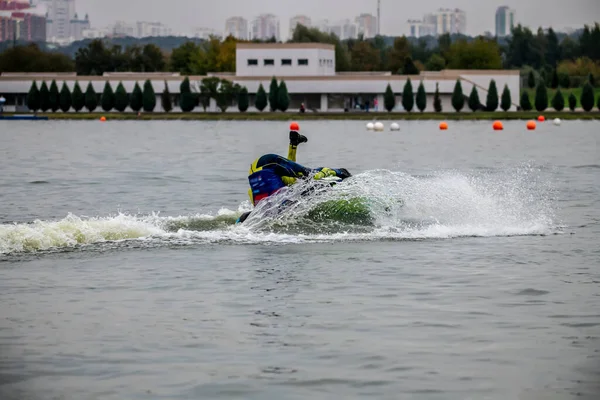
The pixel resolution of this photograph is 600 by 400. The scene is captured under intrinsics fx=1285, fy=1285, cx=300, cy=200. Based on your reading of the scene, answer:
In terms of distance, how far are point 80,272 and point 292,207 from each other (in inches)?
191

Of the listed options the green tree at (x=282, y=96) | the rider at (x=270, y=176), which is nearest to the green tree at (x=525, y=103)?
the green tree at (x=282, y=96)

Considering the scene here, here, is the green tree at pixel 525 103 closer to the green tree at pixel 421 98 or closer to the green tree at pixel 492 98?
the green tree at pixel 492 98

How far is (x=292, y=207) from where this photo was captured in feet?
68.4

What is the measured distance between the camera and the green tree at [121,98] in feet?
380

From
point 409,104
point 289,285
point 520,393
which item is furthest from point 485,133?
point 520,393

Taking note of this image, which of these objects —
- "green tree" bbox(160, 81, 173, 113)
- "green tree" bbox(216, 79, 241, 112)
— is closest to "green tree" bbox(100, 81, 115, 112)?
"green tree" bbox(160, 81, 173, 113)

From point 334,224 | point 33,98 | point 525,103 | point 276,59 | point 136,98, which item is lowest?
point 334,224

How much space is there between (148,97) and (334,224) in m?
97.3

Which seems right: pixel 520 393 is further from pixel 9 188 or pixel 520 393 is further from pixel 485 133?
pixel 485 133

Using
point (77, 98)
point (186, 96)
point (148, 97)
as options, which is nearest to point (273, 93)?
point (186, 96)

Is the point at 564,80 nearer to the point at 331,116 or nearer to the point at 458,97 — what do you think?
the point at 458,97

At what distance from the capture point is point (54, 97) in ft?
386

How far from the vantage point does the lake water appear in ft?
36.8

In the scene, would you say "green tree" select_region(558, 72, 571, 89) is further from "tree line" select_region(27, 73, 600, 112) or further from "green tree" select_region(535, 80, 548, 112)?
"green tree" select_region(535, 80, 548, 112)
